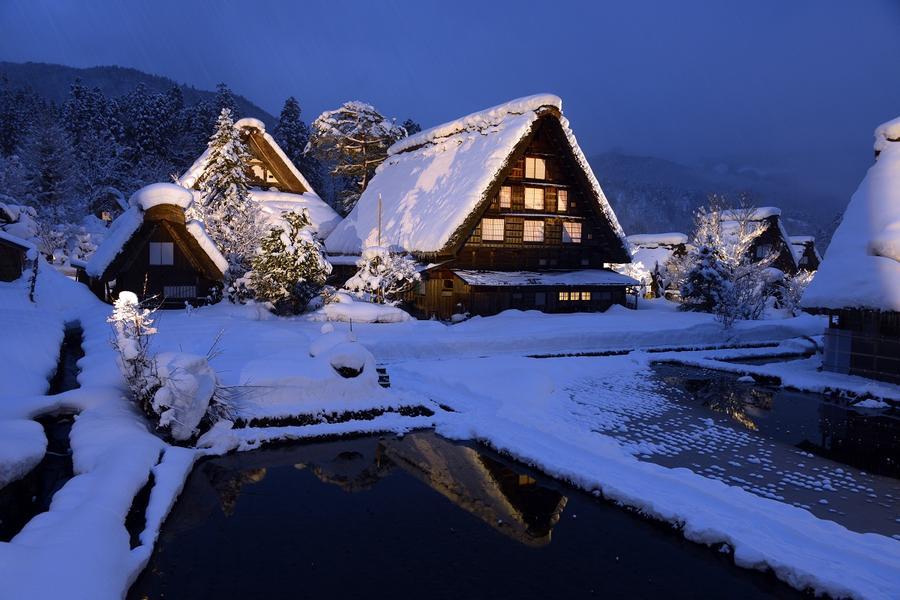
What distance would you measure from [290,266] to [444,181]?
11.1 m

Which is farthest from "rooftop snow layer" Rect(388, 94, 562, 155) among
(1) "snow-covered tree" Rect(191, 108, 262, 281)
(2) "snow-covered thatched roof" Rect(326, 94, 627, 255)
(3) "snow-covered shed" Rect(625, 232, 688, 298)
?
(3) "snow-covered shed" Rect(625, 232, 688, 298)

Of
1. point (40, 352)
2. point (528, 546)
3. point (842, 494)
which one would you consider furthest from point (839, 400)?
point (40, 352)

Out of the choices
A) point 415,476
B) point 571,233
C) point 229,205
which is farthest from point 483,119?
point 415,476

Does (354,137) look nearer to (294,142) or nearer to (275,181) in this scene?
(275,181)

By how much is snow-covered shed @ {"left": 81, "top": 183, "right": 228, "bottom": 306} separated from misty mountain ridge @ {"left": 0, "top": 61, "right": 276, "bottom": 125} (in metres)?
158

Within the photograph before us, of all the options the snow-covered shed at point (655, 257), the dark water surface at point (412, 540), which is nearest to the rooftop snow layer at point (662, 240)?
the snow-covered shed at point (655, 257)

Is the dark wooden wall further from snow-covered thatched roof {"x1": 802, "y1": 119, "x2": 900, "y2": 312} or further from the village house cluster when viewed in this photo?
snow-covered thatched roof {"x1": 802, "y1": 119, "x2": 900, "y2": 312}

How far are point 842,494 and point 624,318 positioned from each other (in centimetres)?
1817

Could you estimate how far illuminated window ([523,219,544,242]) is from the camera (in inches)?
1136

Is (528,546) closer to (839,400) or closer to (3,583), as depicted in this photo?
(3,583)

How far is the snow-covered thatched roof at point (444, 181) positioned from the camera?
26.1m

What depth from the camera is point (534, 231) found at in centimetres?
2902

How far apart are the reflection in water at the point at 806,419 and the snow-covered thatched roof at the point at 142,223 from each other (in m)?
19.4

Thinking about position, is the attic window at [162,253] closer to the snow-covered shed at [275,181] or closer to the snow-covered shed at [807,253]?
the snow-covered shed at [275,181]
